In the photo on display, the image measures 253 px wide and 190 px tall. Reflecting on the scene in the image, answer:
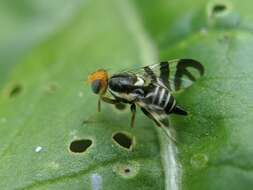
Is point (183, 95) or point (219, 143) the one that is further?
point (183, 95)

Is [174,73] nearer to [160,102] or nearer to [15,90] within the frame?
[160,102]

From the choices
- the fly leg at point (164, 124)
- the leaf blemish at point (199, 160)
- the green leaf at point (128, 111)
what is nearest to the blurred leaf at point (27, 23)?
the green leaf at point (128, 111)

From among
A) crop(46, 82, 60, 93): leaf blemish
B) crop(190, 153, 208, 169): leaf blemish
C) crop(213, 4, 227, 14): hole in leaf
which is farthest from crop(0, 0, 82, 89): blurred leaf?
crop(190, 153, 208, 169): leaf blemish

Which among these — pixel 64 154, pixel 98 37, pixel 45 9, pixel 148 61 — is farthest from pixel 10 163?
pixel 45 9

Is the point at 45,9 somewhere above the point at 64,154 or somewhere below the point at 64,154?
above

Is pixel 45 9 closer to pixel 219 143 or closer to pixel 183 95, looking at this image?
pixel 183 95

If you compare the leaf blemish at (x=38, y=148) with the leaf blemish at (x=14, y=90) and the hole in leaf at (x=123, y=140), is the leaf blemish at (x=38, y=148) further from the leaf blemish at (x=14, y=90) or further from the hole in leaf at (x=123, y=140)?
the leaf blemish at (x=14, y=90)
